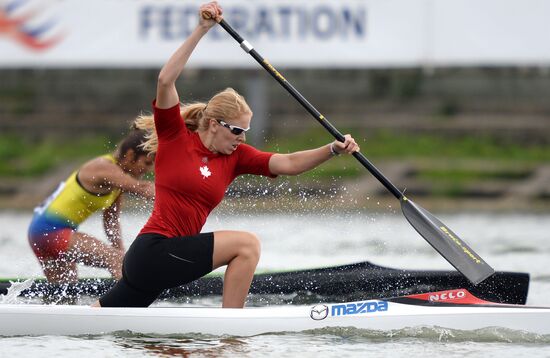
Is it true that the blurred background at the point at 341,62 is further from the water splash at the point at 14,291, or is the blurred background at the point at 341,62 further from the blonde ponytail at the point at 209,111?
the blonde ponytail at the point at 209,111

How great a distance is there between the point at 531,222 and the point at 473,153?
2.47 meters

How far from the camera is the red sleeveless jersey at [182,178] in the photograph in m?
7.87

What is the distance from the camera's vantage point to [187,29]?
17.7 metres

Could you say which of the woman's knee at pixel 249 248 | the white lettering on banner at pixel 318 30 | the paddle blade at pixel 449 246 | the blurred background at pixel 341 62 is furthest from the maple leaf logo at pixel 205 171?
the white lettering on banner at pixel 318 30

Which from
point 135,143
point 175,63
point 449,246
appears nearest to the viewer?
point 175,63

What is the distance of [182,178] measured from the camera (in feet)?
25.8

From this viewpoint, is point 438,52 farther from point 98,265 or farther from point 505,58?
point 98,265

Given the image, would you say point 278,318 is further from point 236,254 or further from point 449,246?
point 449,246

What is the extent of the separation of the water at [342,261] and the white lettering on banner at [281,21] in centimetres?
241

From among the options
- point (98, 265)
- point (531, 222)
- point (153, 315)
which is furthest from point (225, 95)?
point (531, 222)

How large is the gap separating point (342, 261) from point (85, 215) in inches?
130

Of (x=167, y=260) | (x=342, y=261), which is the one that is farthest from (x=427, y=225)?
(x=342, y=261)

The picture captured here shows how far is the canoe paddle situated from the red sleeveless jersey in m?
0.86

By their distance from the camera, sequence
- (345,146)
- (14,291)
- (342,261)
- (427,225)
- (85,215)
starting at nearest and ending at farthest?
(345,146)
(427,225)
(14,291)
(85,215)
(342,261)
